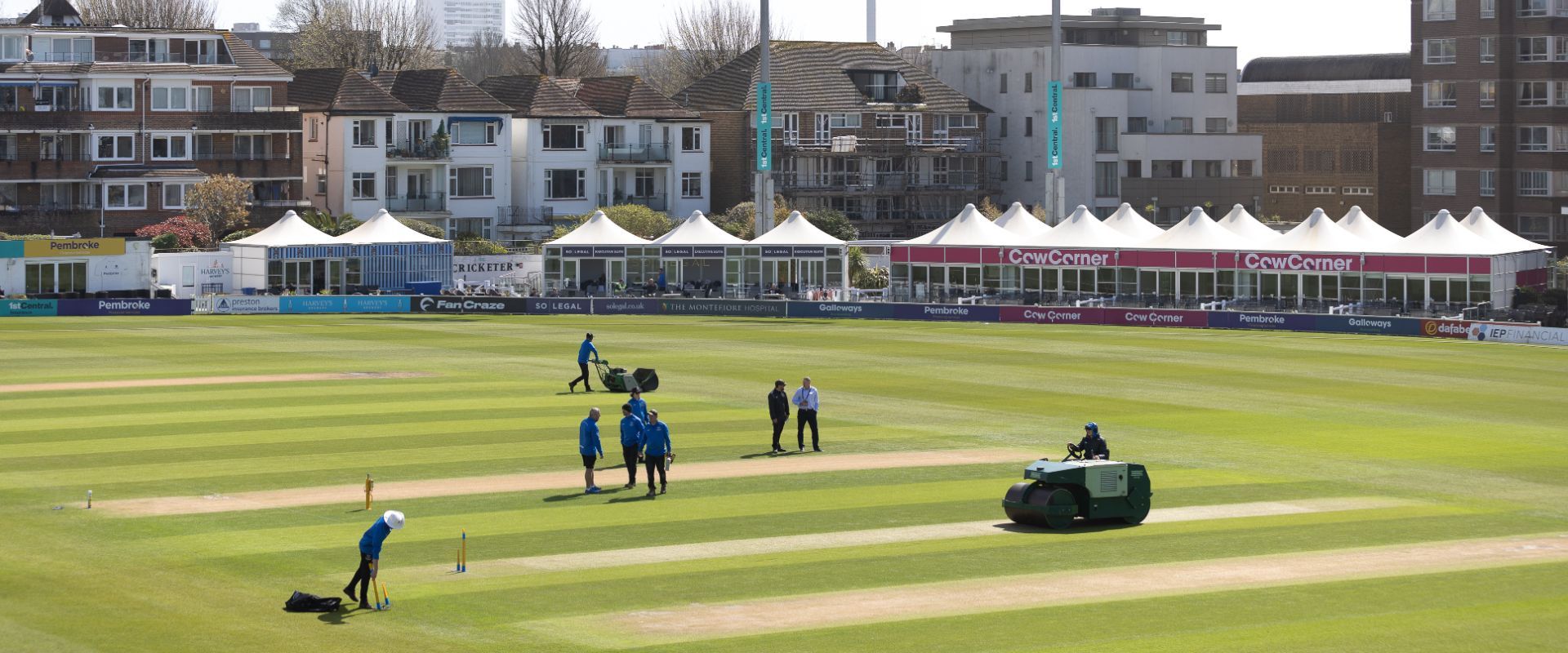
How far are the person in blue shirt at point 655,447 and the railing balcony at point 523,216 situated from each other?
3088 inches

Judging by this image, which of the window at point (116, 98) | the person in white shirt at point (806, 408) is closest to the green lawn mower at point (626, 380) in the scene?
the person in white shirt at point (806, 408)

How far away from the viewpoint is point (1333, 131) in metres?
131

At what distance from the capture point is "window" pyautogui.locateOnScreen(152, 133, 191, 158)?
99.4 metres

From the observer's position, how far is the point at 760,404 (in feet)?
150

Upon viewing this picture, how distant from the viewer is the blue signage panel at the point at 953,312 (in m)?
77.2

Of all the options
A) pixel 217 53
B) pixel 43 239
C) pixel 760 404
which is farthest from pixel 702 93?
pixel 760 404

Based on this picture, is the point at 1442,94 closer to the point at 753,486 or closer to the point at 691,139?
the point at 691,139

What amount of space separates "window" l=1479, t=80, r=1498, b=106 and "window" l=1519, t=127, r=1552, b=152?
2.13 meters

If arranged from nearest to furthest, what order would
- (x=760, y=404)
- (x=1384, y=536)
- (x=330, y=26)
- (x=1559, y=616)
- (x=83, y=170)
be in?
(x=1559, y=616)
(x=1384, y=536)
(x=760, y=404)
(x=83, y=170)
(x=330, y=26)

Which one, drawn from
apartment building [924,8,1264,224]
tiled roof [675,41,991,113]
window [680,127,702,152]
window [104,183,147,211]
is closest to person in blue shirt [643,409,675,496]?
window [104,183,147,211]

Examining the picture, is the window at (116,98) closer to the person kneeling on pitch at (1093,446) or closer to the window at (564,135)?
the window at (564,135)

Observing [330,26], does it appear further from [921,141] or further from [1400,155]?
[1400,155]

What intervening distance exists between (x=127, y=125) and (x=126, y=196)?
386cm

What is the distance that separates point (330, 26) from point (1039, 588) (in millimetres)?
126436
